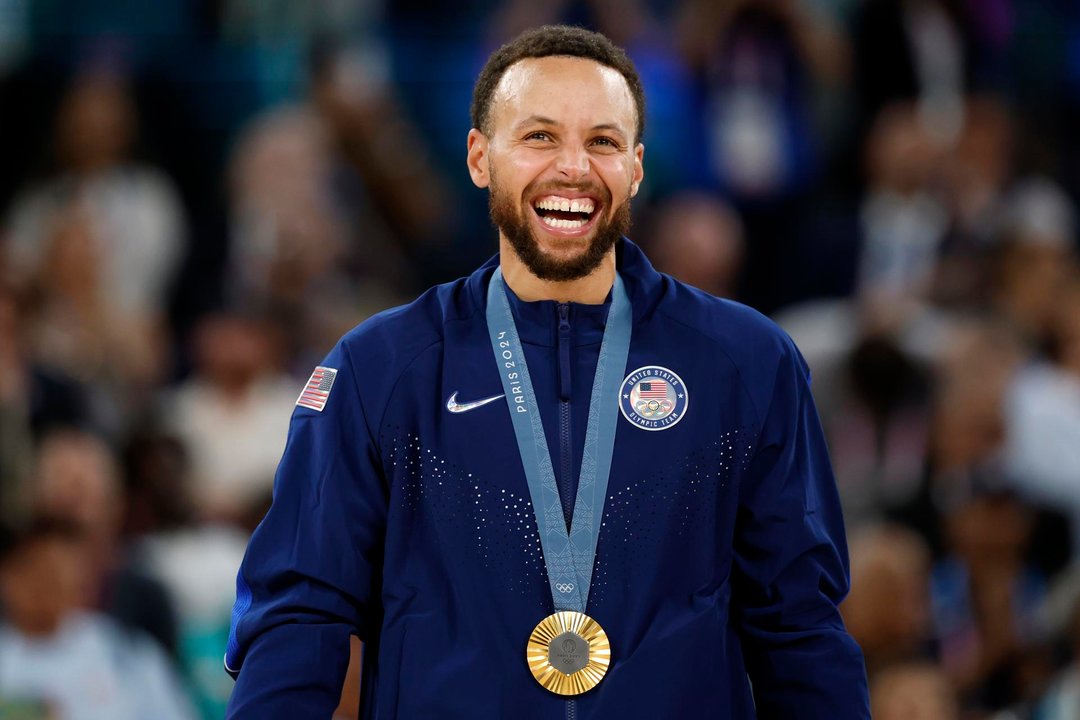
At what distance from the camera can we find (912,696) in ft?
20.0

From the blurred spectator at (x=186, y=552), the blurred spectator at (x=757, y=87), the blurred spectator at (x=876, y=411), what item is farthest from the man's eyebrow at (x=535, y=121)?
the blurred spectator at (x=757, y=87)

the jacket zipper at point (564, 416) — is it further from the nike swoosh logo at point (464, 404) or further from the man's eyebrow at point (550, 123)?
the man's eyebrow at point (550, 123)

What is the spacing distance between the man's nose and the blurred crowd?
2.75 m

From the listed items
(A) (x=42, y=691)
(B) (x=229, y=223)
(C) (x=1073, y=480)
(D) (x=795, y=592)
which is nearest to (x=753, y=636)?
(D) (x=795, y=592)

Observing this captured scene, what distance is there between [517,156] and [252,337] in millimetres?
4936

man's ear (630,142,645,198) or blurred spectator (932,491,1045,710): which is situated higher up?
man's ear (630,142,645,198)

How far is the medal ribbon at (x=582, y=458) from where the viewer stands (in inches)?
125

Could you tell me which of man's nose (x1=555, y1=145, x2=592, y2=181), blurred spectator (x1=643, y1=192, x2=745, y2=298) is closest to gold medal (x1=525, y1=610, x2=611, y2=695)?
man's nose (x1=555, y1=145, x2=592, y2=181)

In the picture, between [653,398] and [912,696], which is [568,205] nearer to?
[653,398]

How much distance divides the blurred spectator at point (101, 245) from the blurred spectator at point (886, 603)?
11.3 feet

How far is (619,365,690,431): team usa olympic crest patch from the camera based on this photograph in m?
3.28

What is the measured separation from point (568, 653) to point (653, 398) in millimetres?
497

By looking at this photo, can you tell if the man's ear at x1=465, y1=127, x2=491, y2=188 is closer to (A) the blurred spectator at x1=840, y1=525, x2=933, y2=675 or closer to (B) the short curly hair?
(B) the short curly hair

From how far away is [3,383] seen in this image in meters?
7.54
